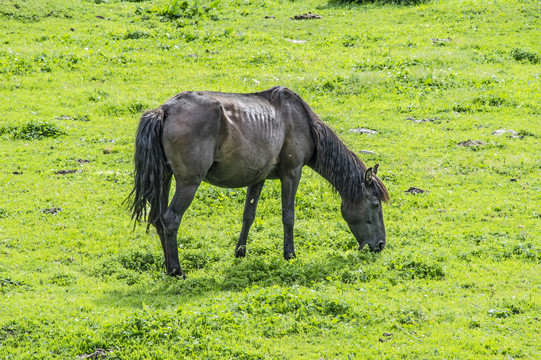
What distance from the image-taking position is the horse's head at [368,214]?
10562 millimetres

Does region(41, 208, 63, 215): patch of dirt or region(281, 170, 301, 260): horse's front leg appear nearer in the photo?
region(281, 170, 301, 260): horse's front leg

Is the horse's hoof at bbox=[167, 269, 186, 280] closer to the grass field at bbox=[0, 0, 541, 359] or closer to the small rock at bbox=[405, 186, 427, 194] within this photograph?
the grass field at bbox=[0, 0, 541, 359]

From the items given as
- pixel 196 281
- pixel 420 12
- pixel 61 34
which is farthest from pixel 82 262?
pixel 420 12

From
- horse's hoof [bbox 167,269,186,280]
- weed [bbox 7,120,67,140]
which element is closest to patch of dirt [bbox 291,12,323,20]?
weed [bbox 7,120,67,140]

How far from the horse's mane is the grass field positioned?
0.92 m

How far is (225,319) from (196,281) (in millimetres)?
1726

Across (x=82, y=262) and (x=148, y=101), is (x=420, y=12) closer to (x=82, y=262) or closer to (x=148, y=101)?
(x=148, y=101)

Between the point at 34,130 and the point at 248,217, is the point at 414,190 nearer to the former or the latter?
the point at 248,217

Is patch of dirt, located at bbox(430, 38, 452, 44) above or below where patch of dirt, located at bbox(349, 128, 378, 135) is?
above

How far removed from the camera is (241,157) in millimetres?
9664

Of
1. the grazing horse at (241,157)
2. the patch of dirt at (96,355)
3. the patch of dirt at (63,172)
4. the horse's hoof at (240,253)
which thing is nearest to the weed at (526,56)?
the grazing horse at (241,157)

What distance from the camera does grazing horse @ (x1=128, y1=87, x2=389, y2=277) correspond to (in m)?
9.01

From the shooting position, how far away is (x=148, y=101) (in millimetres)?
17641

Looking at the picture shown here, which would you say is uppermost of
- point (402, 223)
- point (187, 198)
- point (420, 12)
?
point (420, 12)
